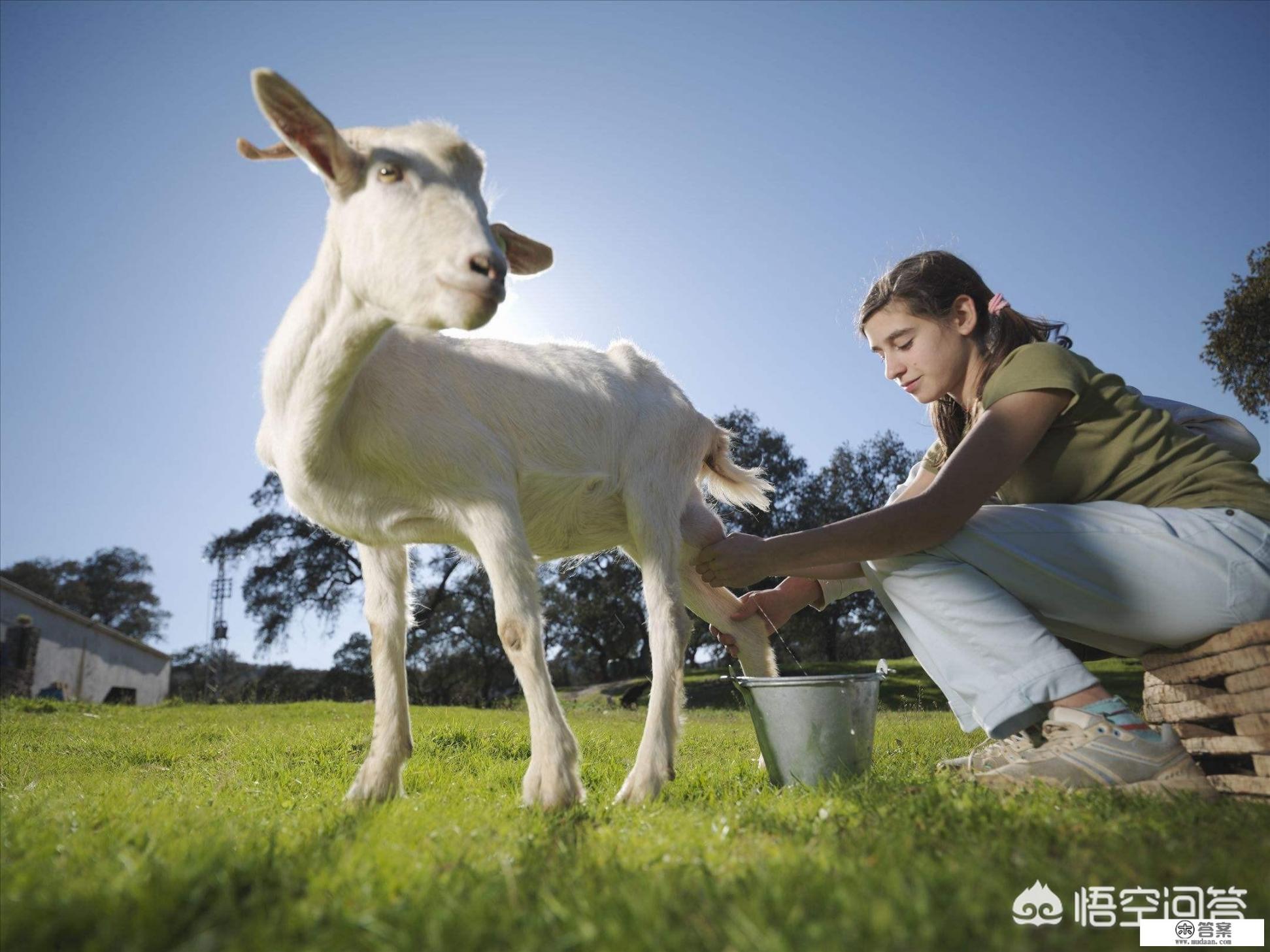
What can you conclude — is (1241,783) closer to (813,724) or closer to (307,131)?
(813,724)

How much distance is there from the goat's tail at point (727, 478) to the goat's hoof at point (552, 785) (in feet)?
6.84

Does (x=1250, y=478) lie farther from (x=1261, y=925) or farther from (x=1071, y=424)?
(x=1261, y=925)

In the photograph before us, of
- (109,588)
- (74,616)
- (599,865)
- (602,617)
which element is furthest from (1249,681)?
(109,588)

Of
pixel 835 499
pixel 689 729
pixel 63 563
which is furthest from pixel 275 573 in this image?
pixel 63 563

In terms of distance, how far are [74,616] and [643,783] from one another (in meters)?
39.6

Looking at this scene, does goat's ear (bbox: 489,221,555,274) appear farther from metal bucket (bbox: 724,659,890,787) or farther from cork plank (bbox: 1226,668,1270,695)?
cork plank (bbox: 1226,668,1270,695)

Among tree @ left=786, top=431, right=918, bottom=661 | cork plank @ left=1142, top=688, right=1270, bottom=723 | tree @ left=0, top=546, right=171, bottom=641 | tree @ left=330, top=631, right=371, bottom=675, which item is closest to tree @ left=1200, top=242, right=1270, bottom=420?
tree @ left=786, top=431, right=918, bottom=661

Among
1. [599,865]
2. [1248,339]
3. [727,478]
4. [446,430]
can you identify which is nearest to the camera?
[599,865]

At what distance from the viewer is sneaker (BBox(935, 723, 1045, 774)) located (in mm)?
2990

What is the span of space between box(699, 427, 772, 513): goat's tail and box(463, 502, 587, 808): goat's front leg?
1.68 m

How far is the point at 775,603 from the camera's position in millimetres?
4305

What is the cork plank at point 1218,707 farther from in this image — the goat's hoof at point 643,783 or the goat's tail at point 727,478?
the goat's tail at point 727,478

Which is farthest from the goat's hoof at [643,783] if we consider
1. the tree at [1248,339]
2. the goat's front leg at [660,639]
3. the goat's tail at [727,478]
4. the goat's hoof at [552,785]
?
the tree at [1248,339]

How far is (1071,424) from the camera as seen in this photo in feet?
9.96
